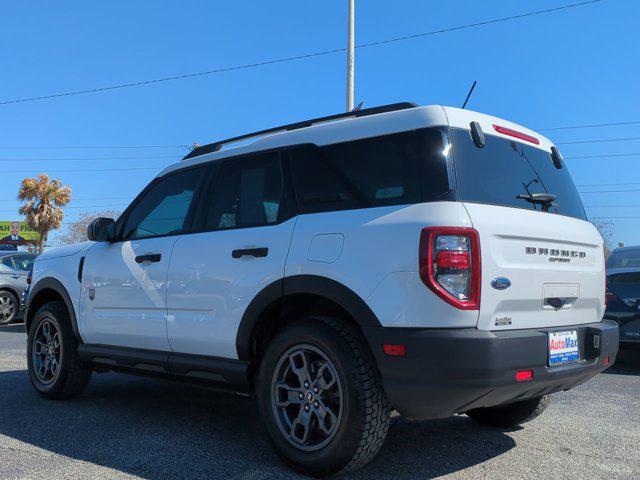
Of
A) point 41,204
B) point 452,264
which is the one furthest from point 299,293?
point 41,204

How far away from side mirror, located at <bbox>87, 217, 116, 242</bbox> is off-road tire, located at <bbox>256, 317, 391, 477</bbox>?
2.27 m

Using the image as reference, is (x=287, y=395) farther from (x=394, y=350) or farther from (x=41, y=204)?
(x=41, y=204)

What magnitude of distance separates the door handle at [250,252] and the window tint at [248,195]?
195 mm

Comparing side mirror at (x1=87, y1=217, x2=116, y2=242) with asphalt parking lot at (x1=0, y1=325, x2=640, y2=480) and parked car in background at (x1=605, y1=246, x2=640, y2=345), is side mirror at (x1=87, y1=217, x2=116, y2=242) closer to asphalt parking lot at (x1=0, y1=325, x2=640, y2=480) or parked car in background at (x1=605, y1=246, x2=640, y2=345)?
asphalt parking lot at (x1=0, y1=325, x2=640, y2=480)

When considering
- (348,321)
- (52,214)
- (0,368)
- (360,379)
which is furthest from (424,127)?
(52,214)

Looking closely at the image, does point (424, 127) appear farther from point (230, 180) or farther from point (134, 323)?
point (134, 323)

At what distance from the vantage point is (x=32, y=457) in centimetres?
385

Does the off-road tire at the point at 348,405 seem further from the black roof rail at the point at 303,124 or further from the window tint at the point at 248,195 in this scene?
the black roof rail at the point at 303,124

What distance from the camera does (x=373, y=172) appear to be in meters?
3.51

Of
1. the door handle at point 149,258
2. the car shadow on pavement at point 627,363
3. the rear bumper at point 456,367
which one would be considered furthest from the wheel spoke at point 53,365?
the car shadow on pavement at point 627,363

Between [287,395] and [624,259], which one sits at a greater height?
[624,259]

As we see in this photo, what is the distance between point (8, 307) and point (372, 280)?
11988mm

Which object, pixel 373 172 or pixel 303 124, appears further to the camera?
pixel 303 124

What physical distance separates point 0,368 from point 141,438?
13.1 ft
